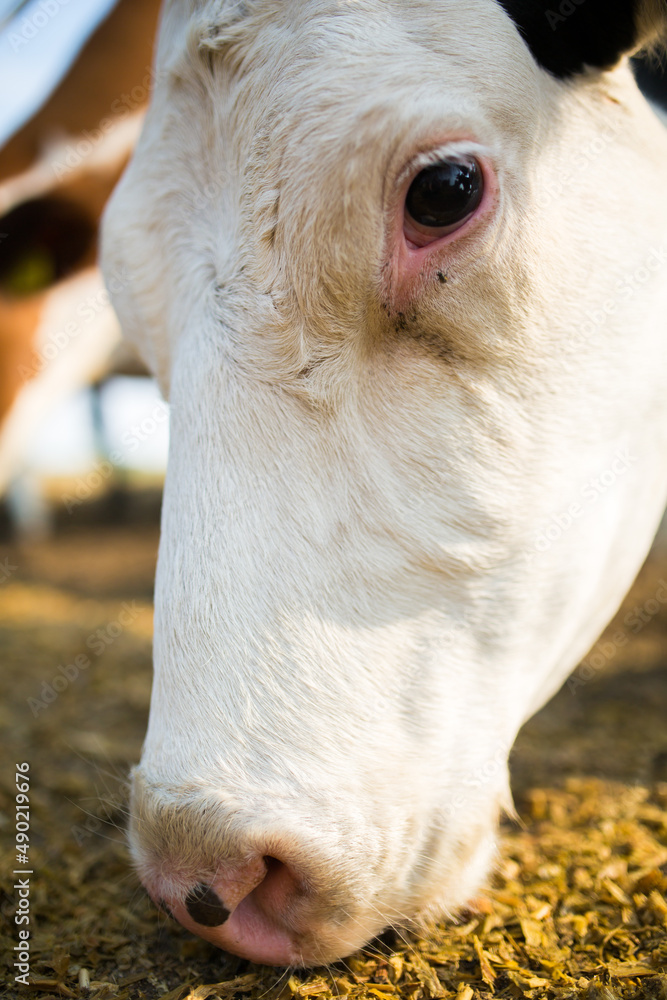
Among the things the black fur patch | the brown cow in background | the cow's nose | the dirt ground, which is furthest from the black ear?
the brown cow in background

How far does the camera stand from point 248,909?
3.54 feet

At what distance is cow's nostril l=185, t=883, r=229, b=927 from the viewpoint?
1041 millimetres

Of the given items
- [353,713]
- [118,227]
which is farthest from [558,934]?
[118,227]

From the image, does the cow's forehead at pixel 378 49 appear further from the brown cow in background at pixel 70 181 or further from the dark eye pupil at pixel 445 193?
the brown cow in background at pixel 70 181

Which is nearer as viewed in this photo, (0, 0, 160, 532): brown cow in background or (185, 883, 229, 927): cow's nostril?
(185, 883, 229, 927): cow's nostril

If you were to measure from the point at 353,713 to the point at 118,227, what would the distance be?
0.97m

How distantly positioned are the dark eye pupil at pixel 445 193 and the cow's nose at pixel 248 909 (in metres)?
0.91

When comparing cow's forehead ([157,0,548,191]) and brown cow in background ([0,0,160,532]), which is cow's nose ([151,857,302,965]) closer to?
cow's forehead ([157,0,548,191])

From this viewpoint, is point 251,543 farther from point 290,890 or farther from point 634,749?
point 634,749

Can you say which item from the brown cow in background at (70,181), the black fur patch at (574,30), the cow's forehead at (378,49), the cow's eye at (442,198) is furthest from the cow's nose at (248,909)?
the brown cow in background at (70,181)

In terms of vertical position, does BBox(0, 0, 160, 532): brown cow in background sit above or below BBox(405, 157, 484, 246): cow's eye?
below

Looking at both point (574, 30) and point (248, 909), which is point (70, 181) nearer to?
point (574, 30)

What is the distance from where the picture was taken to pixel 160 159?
1.35 meters

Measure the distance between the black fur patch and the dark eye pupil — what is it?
0.28 metres
